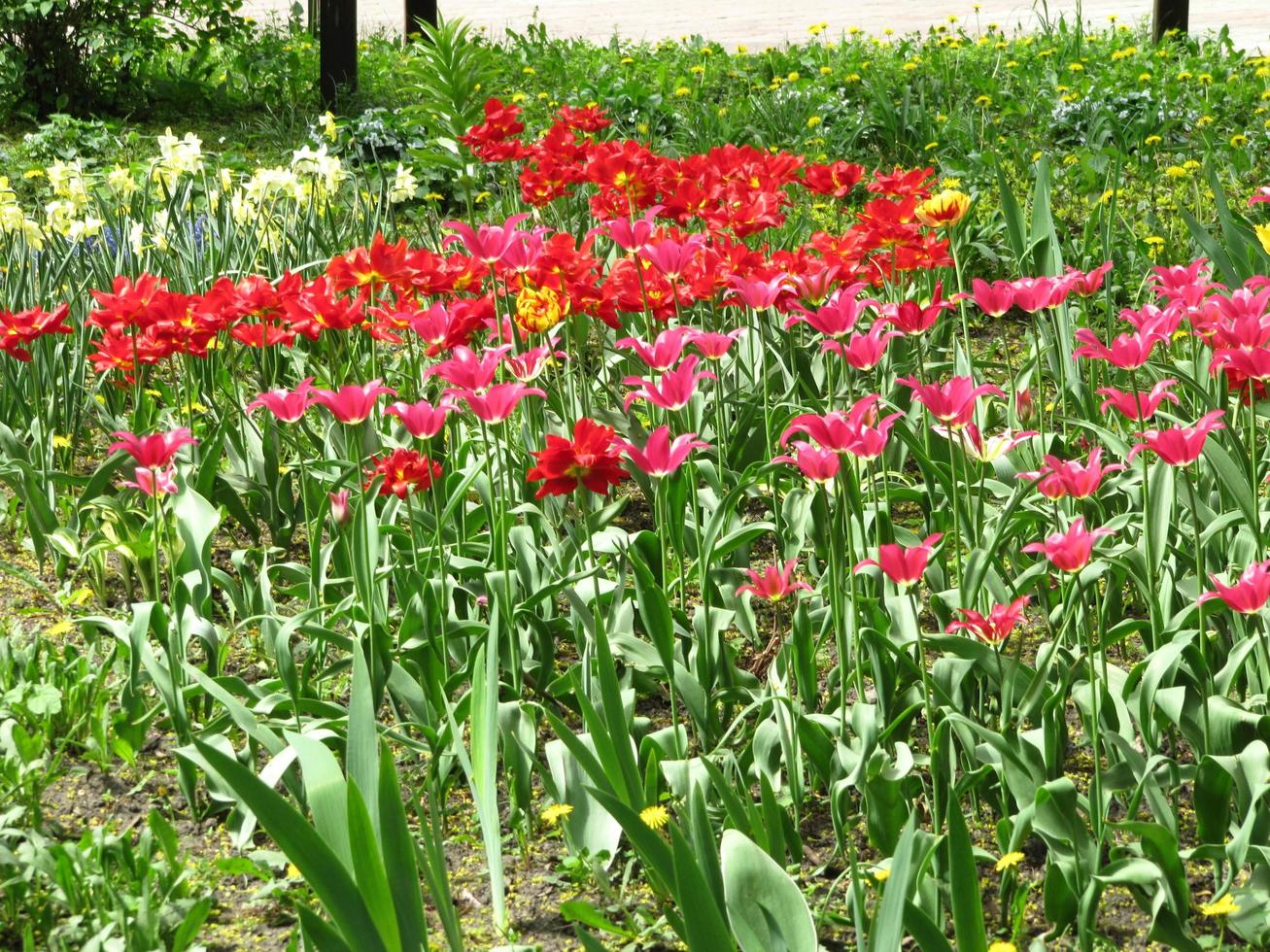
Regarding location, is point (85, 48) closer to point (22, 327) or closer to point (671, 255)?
point (22, 327)

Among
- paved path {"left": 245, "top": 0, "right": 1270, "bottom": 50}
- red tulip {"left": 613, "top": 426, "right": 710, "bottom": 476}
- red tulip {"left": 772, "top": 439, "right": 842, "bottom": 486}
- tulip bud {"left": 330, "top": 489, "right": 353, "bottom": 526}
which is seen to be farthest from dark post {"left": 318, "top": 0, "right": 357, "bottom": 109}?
red tulip {"left": 772, "top": 439, "right": 842, "bottom": 486}

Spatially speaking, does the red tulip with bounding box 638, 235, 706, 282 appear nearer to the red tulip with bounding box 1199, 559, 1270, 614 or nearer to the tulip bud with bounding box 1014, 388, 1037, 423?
the tulip bud with bounding box 1014, 388, 1037, 423

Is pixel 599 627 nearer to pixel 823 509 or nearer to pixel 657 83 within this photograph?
pixel 823 509

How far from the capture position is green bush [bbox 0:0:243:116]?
300 inches

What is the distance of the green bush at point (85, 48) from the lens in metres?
7.63

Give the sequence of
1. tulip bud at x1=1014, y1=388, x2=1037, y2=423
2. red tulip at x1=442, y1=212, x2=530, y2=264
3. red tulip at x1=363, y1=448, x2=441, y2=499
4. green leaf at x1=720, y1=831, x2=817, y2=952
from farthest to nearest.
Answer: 1. tulip bud at x1=1014, y1=388, x2=1037, y2=423
2. red tulip at x1=442, y1=212, x2=530, y2=264
3. red tulip at x1=363, y1=448, x2=441, y2=499
4. green leaf at x1=720, y1=831, x2=817, y2=952

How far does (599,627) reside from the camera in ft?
6.22

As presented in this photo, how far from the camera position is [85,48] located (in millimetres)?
7809

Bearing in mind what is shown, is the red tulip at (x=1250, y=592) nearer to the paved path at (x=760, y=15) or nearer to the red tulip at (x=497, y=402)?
the red tulip at (x=497, y=402)

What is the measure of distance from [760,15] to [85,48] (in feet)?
17.8

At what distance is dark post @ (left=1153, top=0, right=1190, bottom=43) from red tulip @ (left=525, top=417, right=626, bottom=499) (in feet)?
21.9

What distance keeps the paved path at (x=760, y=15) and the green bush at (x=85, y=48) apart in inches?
80.1

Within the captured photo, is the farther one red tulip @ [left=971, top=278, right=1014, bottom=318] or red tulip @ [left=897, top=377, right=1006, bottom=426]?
red tulip @ [left=971, top=278, right=1014, bottom=318]

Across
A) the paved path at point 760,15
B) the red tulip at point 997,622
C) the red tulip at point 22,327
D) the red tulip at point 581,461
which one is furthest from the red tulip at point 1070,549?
the paved path at point 760,15
